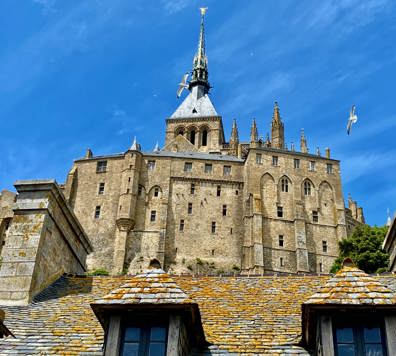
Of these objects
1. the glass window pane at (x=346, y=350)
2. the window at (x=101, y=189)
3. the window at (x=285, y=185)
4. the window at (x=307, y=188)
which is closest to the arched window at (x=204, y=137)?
the window at (x=285, y=185)

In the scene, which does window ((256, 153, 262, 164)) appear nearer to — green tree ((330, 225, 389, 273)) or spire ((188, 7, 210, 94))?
green tree ((330, 225, 389, 273))

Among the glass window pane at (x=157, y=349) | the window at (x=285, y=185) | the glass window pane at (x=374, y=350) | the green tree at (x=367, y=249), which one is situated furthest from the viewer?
the window at (x=285, y=185)

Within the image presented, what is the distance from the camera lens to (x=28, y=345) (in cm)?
855

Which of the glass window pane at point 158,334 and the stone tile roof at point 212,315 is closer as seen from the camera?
the glass window pane at point 158,334

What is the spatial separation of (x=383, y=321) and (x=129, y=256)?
67348mm

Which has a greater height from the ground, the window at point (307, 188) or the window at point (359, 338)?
the window at point (307, 188)

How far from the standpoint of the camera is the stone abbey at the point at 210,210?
72.9 meters

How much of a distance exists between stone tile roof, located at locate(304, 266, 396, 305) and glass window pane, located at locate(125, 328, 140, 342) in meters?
2.01

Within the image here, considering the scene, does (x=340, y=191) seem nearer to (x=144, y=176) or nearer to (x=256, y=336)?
(x=144, y=176)

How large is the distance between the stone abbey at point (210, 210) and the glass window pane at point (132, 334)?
63.1 m

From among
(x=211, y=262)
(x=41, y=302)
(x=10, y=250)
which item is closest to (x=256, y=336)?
(x=41, y=302)

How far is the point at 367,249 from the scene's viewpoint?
6197 centimetres

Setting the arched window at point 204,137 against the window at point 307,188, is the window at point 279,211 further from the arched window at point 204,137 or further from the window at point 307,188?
the arched window at point 204,137

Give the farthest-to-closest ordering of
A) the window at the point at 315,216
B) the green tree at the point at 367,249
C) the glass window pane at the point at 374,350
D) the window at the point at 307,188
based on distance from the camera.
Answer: the window at the point at 307,188
the window at the point at 315,216
the green tree at the point at 367,249
the glass window pane at the point at 374,350
